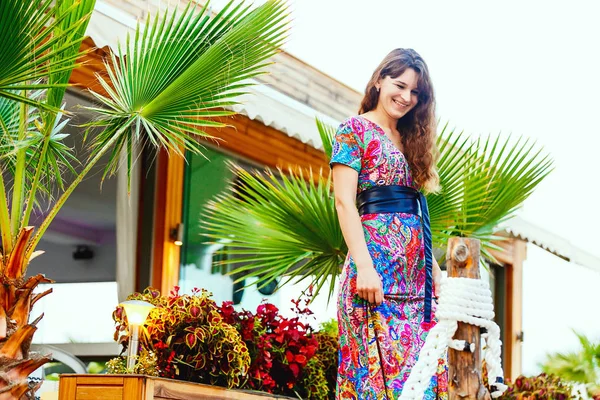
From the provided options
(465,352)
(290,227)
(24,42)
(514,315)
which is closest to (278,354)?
(290,227)

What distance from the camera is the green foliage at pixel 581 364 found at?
947 cm

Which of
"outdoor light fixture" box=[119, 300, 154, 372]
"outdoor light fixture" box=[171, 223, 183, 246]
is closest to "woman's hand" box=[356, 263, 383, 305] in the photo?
"outdoor light fixture" box=[119, 300, 154, 372]

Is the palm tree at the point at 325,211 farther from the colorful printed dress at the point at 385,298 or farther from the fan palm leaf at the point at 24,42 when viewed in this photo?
the fan palm leaf at the point at 24,42

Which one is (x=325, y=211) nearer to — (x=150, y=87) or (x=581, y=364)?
(x=150, y=87)

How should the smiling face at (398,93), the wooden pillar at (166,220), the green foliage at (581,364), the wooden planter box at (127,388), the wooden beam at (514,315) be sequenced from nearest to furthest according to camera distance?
the smiling face at (398,93) < the wooden planter box at (127,388) < the wooden pillar at (166,220) < the green foliage at (581,364) < the wooden beam at (514,315)

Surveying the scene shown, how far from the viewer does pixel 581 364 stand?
961 centimetres

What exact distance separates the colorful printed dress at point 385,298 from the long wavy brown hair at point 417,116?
93mm

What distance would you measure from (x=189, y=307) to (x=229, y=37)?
4.22 ft

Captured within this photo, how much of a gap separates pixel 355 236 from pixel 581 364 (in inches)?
289

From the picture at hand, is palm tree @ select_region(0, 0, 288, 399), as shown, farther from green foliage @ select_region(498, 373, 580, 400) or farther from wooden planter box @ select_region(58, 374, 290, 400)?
green foliage @ select_region(498, 373, 580, 400)

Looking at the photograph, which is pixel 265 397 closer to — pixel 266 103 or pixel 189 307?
pixel 189 307

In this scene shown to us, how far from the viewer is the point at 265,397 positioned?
438cm

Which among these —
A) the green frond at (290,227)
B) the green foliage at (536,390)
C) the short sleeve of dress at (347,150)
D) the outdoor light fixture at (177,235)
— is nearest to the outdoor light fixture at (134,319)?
the green frond at (290,227)

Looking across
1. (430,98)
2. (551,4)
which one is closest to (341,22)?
(551,4)
